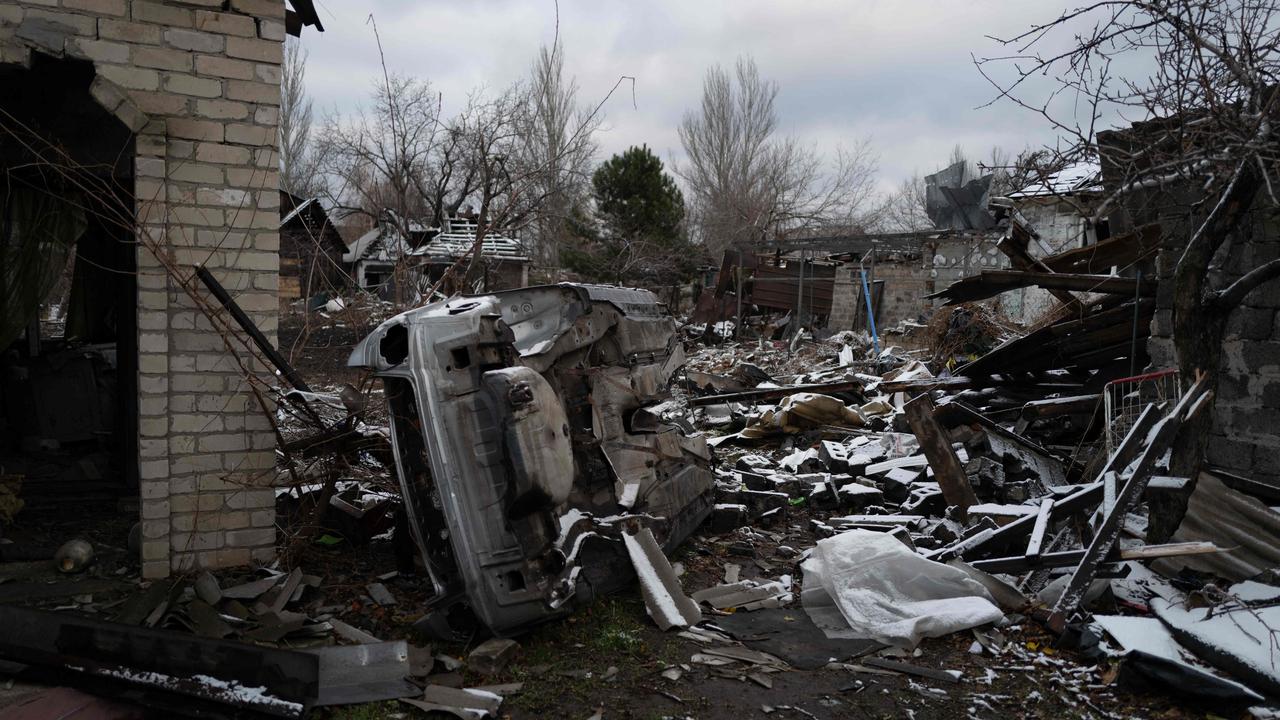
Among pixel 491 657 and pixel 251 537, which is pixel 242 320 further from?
pixel 491 657

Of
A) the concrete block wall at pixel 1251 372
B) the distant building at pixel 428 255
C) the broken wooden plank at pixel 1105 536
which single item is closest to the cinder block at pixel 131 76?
the distant building at pixel 428 255

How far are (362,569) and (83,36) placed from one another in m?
3.76

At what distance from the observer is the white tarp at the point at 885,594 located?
15.1ft

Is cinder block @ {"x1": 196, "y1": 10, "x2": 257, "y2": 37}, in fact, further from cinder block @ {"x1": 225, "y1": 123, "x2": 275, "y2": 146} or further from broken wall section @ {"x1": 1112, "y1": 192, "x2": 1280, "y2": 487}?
broken wall section @ {"x1": 1112, "y1": 192, "x2": 1280, "y2": 487}

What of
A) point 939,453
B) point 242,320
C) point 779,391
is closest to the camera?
point 242,320

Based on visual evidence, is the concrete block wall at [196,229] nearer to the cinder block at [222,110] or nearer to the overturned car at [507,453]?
the cinder block at [222,110]

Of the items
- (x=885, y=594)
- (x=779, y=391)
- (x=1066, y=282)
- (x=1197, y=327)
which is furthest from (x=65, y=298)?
(x=1197, y=327)

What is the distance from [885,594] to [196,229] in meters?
4.87

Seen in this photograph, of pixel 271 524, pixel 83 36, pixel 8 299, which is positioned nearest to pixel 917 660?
pixel 271 524

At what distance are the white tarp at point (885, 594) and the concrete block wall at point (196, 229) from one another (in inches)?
144

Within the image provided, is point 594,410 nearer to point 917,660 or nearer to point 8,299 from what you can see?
point 917,660

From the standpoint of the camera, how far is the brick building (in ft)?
16.6

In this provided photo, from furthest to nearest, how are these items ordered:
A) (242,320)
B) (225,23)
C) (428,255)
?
(428,255)
(225,23)
(242,320)

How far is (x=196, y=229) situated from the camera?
5230 millimetres
